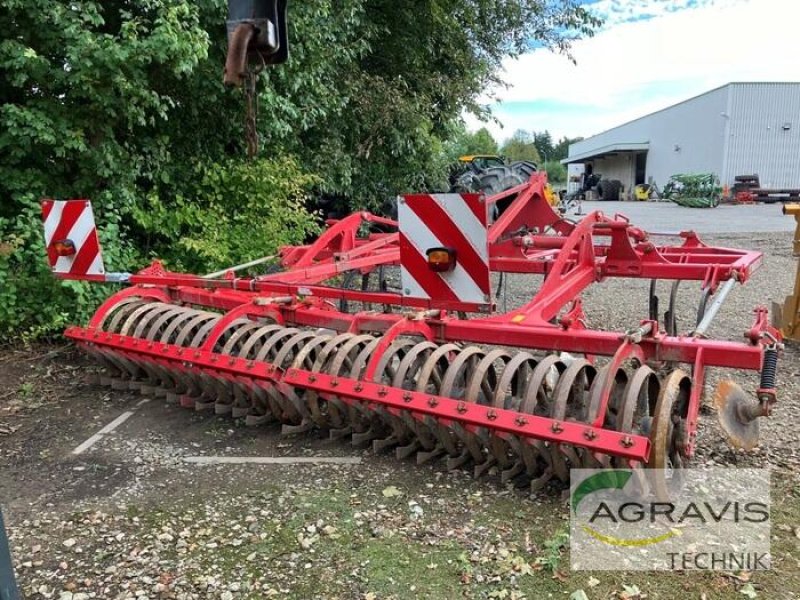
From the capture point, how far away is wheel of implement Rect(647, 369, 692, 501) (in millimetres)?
2377

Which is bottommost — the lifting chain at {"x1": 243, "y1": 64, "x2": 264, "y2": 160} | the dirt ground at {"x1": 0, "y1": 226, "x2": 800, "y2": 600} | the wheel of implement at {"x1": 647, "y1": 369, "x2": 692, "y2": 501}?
the dirt ground at {"x1": 0, "y1": 226, "x2": 800, "y2": 600}

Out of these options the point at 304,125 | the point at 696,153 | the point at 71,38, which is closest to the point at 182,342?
the point at 71,38

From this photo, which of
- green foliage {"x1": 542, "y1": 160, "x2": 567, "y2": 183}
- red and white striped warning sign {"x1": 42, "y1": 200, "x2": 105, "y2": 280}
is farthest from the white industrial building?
red and white striped warning sign {"x1": 42, "y1": 200, "x2": 105, "y2": 280}

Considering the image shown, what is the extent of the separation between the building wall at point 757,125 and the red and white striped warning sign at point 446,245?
36892 millimetres

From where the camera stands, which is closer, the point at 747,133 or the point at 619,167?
the point at 747,133

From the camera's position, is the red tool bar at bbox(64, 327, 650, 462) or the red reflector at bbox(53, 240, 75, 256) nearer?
the red tool bar at bbox(64, 327, 650, 462)

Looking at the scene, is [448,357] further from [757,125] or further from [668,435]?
[757,125]

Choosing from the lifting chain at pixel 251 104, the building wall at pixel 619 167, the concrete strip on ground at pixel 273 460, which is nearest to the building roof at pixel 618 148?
the building wall at pixel 619 167

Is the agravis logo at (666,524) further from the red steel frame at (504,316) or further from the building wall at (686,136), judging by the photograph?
the building wall at (686,136)

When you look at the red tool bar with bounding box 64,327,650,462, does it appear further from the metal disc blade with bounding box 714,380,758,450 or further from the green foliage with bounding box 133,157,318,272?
the green foliage with bounding box 133,157,318,272

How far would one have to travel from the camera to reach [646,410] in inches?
112

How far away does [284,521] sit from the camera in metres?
2.61

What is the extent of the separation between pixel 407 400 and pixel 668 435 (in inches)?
41.5

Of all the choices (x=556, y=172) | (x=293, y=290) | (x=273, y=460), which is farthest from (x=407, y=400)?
(x=556, y=172)
